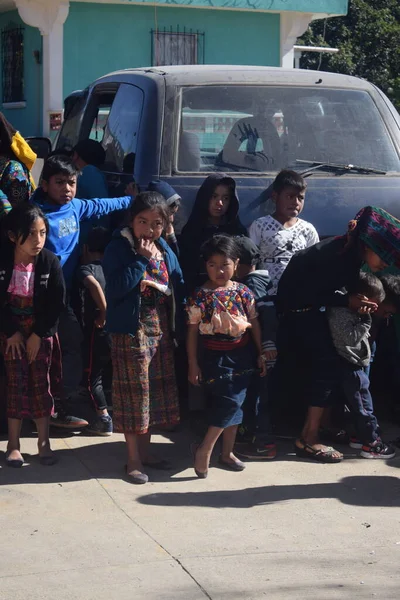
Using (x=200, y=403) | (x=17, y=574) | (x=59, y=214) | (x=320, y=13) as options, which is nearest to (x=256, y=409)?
(x=200, y=403)

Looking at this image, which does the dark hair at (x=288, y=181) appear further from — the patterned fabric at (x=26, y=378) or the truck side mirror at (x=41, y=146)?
the truck side mirror at (x=41, y=146)

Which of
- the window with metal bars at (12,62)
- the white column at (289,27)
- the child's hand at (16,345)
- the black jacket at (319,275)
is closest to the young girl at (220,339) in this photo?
the black jacket at (319,275)

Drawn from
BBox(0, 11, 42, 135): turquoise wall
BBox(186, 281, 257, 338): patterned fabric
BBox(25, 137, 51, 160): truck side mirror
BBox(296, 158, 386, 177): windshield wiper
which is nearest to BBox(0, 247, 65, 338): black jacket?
BBox(186, 281, 257, 338): patterned fabric

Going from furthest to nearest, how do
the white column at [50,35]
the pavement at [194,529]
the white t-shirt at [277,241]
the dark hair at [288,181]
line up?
the white column at [50,35], the white t-shirt at [277,241], the dark hair at [288,181], the pavement at [194,529]

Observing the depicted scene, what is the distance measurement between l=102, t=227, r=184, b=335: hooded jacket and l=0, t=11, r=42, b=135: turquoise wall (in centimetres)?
1336

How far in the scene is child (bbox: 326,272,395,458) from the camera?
220 inches

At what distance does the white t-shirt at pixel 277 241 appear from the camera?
5.82m

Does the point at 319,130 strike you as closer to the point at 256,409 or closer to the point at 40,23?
the point at 256,409

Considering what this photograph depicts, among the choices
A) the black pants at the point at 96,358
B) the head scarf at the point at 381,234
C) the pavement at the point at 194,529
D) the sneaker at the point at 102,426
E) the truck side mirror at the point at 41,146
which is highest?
the truck side mirror at the point at 41,146

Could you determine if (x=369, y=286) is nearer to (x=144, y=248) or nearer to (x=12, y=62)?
(x=144, y=248)

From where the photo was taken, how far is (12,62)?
1895 cm

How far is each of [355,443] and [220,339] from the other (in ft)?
3.81

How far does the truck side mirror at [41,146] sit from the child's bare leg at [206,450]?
323 centimetres

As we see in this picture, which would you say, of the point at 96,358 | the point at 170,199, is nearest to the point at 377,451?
the point at 96,358
